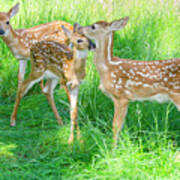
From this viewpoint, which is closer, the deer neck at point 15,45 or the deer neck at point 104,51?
the deer neck at point 104,51

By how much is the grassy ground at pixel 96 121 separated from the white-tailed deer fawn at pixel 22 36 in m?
0.49

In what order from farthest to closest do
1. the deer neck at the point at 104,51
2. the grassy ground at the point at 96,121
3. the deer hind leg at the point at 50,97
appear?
the deer hind leg at the point at 50,97, the deer neck at the point at 104,51, the grassy ground at the point at 96,121

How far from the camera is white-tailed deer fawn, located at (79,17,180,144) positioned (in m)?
4.10

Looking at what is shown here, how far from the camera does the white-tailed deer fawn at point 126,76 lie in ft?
13.4

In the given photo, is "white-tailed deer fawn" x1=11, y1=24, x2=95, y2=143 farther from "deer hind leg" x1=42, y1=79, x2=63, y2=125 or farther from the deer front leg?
the deer front leg

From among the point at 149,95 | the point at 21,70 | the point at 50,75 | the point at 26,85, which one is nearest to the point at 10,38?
the point at 21,70

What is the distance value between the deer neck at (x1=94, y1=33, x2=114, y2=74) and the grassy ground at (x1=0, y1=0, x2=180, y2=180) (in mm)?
587

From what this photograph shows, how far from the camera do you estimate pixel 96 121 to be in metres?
4.67

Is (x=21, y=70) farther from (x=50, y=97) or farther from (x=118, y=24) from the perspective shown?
(x=118, y=24)

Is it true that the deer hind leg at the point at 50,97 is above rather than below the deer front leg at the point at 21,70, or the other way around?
below

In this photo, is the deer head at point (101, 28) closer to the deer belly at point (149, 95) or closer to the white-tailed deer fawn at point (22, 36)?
the deer belly at point (149, 95)

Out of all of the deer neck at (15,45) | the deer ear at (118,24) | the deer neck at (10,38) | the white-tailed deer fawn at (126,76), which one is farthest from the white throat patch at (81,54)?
the deer neck at (10,38)

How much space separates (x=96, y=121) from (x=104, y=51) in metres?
0.88

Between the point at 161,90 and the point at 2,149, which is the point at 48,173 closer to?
the point at 2,149
